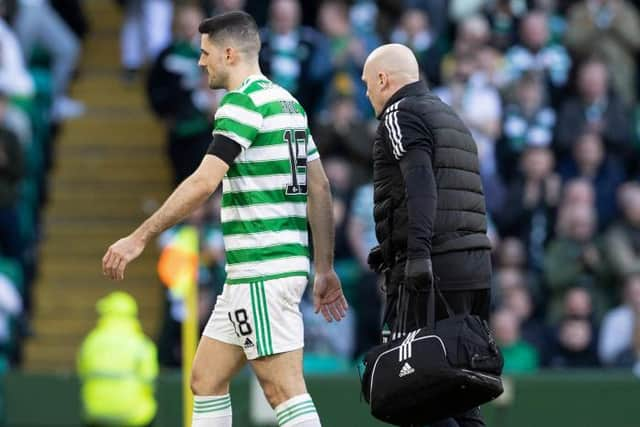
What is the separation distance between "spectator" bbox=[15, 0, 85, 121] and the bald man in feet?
29.6

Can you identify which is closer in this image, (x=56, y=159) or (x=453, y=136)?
(x=453, y=136)

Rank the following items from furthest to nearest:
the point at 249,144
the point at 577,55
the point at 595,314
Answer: the point at 577,55
the point at 595,314
the point at 249,144

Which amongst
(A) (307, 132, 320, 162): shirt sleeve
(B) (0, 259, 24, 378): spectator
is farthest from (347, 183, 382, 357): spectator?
(A) (307, 132, 320, 162): shirt sleeve

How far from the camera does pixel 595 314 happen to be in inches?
593

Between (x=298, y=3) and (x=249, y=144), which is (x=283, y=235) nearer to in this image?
(x=249, y=144)

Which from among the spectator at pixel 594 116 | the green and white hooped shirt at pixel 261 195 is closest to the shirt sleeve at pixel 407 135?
the green and white hooped shirt at pixel 261 195

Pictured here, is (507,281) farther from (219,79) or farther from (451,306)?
(219,79)

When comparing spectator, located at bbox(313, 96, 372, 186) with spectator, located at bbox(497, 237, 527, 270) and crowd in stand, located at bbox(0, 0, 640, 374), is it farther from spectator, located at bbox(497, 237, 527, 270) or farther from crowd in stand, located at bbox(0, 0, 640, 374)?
spectator, located at bbox(497, 237, 527, 270)

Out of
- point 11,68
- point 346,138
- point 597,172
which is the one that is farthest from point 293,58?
point 597,172

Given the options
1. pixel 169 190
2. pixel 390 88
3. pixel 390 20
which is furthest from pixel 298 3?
pixel 390 88

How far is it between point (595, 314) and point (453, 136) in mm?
6823

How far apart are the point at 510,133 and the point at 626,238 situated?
5.02ft

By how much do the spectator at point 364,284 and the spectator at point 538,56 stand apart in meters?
2.35

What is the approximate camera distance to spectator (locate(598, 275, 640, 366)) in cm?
1471
